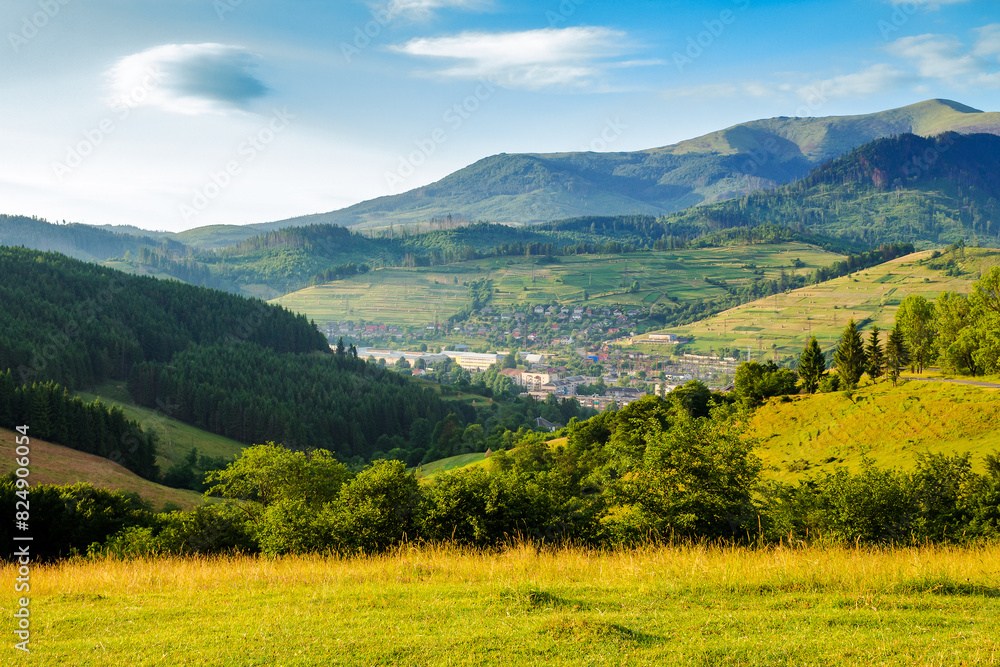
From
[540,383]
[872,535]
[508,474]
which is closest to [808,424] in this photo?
[872,535]

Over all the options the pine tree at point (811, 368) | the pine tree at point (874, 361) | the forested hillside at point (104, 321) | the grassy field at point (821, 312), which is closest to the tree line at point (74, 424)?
the forested hillside at point (104, 321)

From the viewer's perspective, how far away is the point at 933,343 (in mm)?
52688

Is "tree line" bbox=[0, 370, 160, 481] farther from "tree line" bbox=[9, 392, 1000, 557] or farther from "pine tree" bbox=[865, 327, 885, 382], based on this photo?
"pine tree" bbox=[865, 327, 885, 382]

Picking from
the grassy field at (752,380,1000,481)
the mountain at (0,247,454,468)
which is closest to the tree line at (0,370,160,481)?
the mountain at (0,247,454,468)

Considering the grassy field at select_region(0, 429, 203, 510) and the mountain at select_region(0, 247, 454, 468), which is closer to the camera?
the grassy field at select_region(0, 429, 203, 510)

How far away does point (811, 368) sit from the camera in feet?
155

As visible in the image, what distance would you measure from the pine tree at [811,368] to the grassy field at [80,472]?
164 ft

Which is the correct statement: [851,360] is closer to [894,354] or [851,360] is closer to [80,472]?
[894,354]

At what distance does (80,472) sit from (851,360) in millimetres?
61830

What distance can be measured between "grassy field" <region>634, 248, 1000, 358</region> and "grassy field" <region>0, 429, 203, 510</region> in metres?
138

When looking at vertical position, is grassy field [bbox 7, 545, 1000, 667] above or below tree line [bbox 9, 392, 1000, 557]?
above

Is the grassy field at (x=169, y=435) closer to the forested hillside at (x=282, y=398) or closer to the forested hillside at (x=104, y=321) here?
the forested hillside at (x=282, y=398)

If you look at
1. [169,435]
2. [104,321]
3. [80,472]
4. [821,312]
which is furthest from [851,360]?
[821,312]

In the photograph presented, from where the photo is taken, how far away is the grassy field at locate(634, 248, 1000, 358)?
6230 inches
